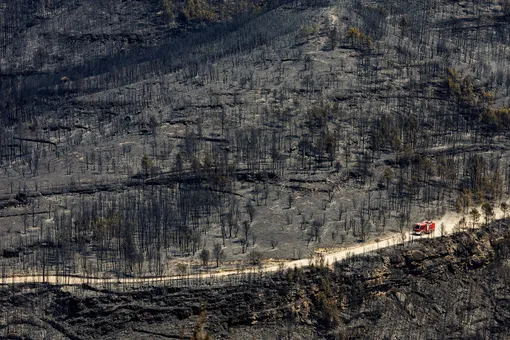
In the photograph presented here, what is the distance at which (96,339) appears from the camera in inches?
4766

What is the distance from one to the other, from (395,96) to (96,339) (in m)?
63.6

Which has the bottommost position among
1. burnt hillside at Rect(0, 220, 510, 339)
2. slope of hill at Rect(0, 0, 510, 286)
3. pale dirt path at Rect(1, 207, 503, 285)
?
burnt hillside at Rect(0, 220, 510, 339)

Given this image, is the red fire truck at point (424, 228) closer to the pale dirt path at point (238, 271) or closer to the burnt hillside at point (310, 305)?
the pale dirt path at point (238, 271)

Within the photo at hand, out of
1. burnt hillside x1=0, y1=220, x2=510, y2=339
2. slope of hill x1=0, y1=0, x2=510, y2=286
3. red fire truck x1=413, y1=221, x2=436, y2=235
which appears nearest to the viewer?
burnt hillside x1=0, y1=220, x2=510, y2=339

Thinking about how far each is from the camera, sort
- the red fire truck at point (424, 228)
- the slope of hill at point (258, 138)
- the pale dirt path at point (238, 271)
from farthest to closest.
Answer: the slope of hill at point (258, 138) < the red fire truck at point (424, 228) < the pale dirt path at point (238, 271)

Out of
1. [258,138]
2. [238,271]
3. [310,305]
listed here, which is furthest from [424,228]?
[258,138]

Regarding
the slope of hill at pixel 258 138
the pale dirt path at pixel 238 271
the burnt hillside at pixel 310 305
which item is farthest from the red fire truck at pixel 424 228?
the slope of hill at pixel 258 138

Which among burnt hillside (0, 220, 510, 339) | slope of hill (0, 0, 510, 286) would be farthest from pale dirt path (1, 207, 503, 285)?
slope of hill (0, 0, 510, 286)

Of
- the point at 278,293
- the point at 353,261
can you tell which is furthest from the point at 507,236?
the point at 278,293

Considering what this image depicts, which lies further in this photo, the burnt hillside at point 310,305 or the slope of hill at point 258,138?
the slope of hill at point 258,138

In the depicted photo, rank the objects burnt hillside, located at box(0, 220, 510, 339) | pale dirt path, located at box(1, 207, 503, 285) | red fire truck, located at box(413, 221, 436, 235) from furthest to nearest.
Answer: red fire truck, located at box(413, 221, 436, 235) < pale dirt path, located at box(1, 207, 503, 285) < burnt hillside, located at box(0, 220, 510, 339)

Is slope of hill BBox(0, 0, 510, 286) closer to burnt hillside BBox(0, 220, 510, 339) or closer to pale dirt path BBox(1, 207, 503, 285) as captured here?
pale dirt path BBox(1, 207, 503, 285)

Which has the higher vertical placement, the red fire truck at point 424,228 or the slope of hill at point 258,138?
the slope of hill at point 258,138

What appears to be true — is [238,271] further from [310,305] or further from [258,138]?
[258,138]
